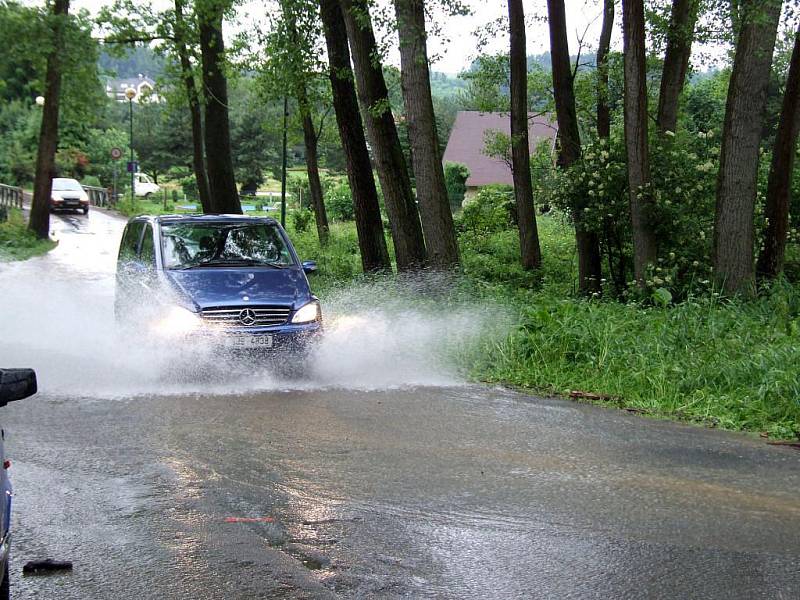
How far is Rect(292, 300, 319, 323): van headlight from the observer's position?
1095 cm

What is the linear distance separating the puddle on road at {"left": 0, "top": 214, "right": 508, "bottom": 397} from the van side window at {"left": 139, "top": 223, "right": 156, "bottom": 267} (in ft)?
3.07

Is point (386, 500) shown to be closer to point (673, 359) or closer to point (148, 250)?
point (673, 359)

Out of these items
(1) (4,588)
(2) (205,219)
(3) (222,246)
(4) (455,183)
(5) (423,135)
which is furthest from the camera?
(4) (455,183)

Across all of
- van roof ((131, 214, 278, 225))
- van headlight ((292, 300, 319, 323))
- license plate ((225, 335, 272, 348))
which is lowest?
license plate ((225, 335, 272, 348))

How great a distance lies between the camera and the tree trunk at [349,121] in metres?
18.0

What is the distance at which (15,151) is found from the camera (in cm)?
6519

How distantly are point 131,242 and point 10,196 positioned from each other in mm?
32414

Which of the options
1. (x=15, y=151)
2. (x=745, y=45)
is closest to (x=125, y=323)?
(x=745, y=45)

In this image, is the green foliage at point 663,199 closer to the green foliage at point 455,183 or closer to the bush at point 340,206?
the bush at point 340,206

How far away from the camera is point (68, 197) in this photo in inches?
1890

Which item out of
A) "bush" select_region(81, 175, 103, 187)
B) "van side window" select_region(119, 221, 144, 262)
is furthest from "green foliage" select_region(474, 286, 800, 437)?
"bush" select_region(81, 175, 103, 187)

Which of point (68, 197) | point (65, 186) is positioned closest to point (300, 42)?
point (68, 197)

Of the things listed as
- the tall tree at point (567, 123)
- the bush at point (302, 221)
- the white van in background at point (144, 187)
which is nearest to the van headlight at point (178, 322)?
the tall tree at point (567, 123)

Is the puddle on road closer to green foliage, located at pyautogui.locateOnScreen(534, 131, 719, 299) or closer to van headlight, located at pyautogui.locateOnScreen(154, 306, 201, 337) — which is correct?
van headlight, located at pyautogui.locateOnScreen(154, 306, 201, 337)
